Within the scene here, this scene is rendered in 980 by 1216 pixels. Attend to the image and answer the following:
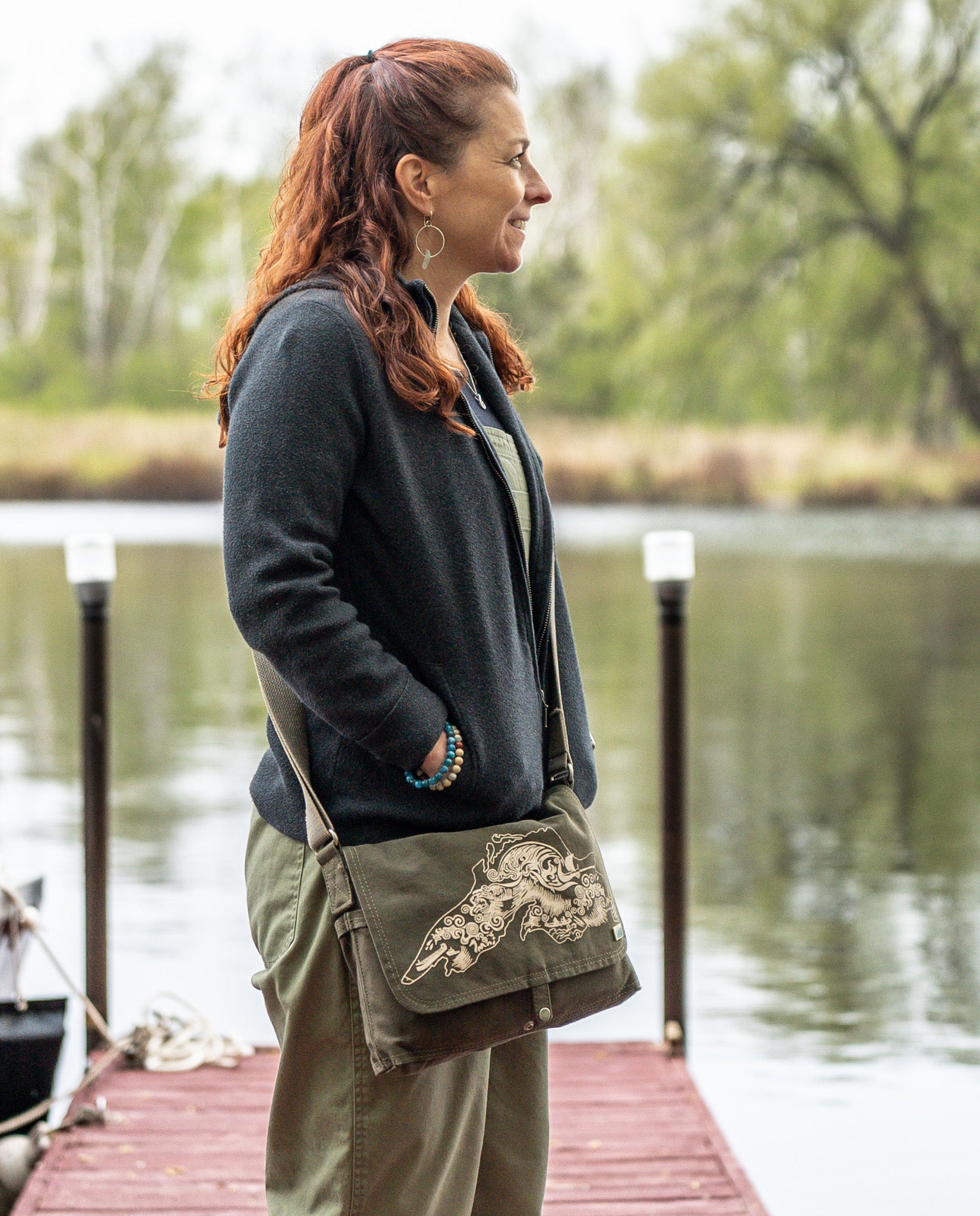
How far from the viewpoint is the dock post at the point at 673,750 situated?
2500 mm

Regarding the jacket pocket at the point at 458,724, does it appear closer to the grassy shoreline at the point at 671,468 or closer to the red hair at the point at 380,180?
the red hair at the point at 380,180

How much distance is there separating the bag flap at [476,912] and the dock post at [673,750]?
1.22 metres

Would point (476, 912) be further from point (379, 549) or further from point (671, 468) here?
point (671, 468)

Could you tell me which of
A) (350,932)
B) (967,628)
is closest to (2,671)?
(967,628)

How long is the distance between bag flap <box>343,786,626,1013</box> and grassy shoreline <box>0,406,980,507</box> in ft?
60.4

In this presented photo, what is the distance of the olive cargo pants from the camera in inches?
49.3

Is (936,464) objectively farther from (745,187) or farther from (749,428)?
(745,187)

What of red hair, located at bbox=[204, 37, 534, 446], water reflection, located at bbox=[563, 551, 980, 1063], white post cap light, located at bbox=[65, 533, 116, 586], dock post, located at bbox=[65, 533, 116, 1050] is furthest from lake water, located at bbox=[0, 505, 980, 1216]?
red hair, located at bbox=[204, 37, 534, 446]

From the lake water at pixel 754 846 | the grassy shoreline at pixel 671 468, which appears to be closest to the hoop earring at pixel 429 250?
the lake water at pixel 754 846

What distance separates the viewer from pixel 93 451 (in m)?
23.7

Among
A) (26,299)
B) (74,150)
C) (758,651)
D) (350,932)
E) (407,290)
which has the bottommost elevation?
(758,651)

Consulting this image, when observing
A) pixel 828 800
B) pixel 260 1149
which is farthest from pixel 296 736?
pixel 828 800

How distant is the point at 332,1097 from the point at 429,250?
0.69m

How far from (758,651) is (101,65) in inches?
912
